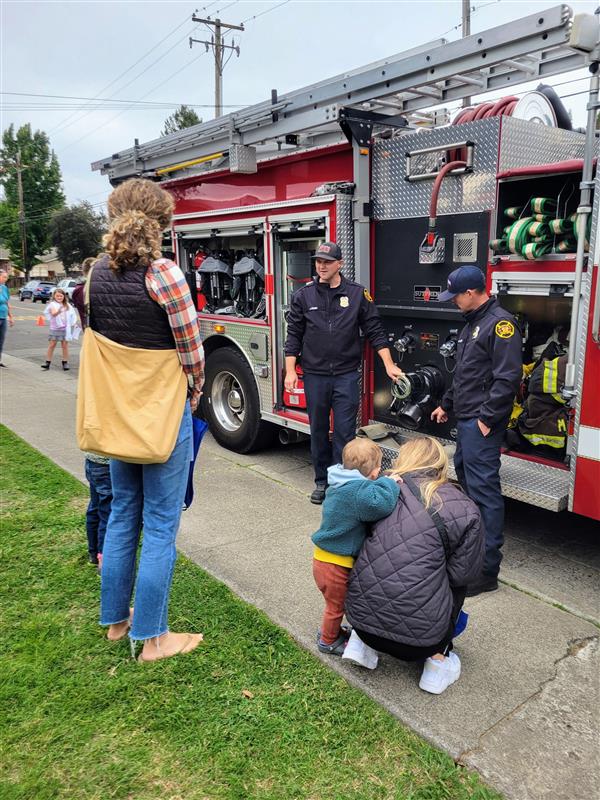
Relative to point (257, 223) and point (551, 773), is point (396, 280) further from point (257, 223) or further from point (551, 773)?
point (551, 773)

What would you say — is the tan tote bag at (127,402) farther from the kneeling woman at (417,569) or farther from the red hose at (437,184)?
the red hose at (437,184)

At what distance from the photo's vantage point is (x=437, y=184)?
4.19 m

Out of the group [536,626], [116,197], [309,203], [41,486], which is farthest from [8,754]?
[309,203]

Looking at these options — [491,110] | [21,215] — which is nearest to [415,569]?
[491,110]

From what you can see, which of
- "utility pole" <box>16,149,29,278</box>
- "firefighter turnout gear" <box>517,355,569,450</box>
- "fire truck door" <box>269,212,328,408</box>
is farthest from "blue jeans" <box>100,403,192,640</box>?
"utility pole" <box>16,149,29,278</box>

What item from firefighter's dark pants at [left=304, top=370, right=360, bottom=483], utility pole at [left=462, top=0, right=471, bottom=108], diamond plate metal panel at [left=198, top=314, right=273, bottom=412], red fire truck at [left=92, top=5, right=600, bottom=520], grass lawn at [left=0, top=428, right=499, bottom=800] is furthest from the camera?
utility pole at [left=462, top=0, right=471, bottom=108]

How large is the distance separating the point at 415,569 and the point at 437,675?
58 cm

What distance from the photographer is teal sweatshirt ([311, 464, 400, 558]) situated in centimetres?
263

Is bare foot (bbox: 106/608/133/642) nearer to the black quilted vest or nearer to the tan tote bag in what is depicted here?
the tan tote bag

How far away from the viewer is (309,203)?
5102 mm

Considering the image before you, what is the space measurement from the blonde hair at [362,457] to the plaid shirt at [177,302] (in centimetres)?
75

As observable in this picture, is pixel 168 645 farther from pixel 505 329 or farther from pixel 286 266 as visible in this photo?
pixel 286 266

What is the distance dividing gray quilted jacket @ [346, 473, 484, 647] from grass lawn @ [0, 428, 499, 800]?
0.39 m

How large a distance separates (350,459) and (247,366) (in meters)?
3.65
